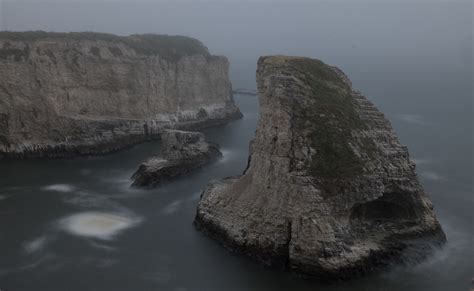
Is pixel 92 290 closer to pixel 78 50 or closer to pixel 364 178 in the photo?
pixel 364 178

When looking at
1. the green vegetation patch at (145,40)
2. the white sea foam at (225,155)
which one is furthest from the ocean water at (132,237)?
the green vegetation patch at (145,40)

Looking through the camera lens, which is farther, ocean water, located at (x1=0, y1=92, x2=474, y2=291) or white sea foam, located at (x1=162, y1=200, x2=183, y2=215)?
white sea foam, located at (x1=162, y1=200, x2=183, y2=215)

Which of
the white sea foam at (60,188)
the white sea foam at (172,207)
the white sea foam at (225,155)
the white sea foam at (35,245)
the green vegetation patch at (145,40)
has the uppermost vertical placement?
the green vegetation patch at (145,40)

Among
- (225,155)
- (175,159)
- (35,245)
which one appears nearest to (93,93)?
(225,155)

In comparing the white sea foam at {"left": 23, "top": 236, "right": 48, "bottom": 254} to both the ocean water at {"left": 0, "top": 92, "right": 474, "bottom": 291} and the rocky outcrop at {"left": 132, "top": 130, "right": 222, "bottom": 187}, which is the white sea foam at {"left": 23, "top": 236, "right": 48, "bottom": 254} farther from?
the rocky outcrop at {"left": 132, "top": 130, "right": 222, "bottom": 187}

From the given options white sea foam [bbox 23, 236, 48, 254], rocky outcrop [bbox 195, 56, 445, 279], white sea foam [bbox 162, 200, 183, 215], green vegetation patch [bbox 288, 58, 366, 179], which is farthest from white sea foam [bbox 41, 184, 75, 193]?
green vegetation patch [bbox 288, 58, 366, 179]

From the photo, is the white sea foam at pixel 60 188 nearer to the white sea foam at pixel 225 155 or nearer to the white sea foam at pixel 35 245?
the white sea foam at pixel 35 245
